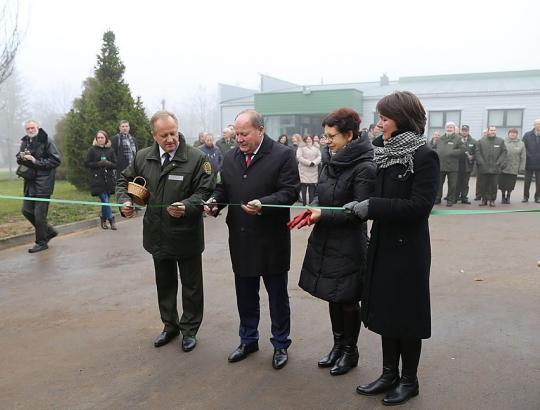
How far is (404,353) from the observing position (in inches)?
130

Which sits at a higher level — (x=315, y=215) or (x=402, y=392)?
(x=315, y=215)

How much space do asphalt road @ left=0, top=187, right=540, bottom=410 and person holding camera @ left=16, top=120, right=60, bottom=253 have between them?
38.4 inches

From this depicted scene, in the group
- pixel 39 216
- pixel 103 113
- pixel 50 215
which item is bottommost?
pixel 50 215

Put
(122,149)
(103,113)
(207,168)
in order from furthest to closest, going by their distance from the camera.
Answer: (103,113)
(122,149)
(207,168)

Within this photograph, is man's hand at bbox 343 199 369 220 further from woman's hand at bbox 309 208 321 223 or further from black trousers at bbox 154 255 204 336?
black trousers at bbox 154 255 204 336

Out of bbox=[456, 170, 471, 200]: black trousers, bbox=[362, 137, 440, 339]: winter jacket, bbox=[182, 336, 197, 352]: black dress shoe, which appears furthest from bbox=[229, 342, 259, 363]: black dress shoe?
bbox=[456, 170, 471, 200]: black trousers

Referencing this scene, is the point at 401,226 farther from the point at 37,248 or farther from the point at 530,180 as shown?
the point at 530,180

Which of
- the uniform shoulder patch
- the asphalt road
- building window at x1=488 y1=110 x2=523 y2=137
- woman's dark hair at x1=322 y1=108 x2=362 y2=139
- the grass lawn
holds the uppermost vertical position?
building window at x1=488 y1=110 x2=523 y2=137

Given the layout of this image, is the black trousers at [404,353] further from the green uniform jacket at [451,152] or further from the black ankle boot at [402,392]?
the green uniform jacket at [451,152]

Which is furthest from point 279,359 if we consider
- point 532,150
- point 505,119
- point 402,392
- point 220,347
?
point 505,119

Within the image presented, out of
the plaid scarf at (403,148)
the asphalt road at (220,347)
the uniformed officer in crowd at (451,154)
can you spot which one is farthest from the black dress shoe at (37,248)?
the uniformed officer in crowd at (451,154)

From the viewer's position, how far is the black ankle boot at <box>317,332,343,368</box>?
380 cm

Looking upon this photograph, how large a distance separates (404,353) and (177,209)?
1.93 meters

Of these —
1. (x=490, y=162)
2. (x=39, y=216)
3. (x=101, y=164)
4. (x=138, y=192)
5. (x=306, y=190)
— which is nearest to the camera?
(x=138, y=192)
